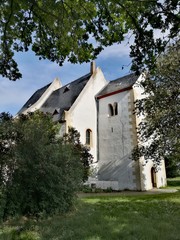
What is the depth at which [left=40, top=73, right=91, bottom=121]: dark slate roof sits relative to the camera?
27.2m

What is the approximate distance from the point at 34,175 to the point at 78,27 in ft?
17.1

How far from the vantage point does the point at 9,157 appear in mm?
8781

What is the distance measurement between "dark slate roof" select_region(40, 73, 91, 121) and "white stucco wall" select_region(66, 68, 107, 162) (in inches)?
30.8

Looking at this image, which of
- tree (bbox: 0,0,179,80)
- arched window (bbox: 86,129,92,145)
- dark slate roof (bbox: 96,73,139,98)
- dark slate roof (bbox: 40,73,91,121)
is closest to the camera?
tree (bbox: 0,0,179,80)

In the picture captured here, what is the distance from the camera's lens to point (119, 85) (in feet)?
89.4

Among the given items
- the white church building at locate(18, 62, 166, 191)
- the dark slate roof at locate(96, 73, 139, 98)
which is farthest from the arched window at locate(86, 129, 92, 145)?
the dark slate roof at locate(96, 73, 139, 98)

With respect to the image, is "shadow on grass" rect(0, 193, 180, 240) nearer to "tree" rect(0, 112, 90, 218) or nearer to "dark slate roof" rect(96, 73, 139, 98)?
"tree" rect(0, 112, 90, 218)

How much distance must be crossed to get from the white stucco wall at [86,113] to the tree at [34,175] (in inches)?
593

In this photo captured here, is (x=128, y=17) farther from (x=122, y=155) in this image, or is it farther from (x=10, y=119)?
(x=122, y=155)

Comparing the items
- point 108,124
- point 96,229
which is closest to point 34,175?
point 96,229

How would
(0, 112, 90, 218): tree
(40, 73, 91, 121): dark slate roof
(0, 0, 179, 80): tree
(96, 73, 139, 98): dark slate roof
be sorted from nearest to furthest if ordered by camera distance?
(0, 0, 179, 80): tree < (0, 112, 90, 218): tree < (96, 73, 139, 98): dark slate roof < (40, 73, 91, 121): dark slate roof

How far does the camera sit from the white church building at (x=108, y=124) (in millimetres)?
23516

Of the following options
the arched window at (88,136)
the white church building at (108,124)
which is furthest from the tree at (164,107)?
the arched window at (88,136)

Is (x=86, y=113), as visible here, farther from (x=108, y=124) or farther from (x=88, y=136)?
(x=108, y=124)
